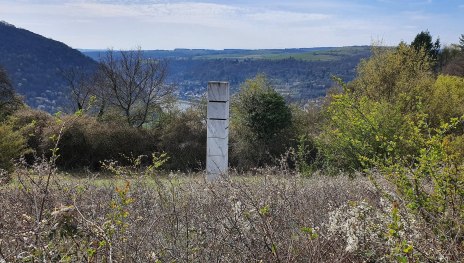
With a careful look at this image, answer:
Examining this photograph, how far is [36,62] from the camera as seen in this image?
62406mm

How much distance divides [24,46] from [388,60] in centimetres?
5426

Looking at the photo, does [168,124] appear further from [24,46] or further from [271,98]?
[24,46]

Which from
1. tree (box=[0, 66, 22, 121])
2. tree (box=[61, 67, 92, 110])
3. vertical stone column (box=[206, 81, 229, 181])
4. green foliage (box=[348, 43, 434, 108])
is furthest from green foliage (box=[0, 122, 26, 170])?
tree (box=[61, 67, 92, 110])

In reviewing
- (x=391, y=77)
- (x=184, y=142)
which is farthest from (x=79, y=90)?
(x=391, y=77)

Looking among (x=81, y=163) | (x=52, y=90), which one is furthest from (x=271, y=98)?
(x=52, y=90)

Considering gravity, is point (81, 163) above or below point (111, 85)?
below

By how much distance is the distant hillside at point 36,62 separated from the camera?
189ft

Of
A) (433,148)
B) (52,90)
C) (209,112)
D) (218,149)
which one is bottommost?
(52,90)

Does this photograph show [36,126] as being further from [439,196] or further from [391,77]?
[439,196]

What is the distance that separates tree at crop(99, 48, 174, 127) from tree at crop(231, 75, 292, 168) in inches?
298

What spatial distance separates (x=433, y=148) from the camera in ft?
12.7

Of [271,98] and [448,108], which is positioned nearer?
[448,108]

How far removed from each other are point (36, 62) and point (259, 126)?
49.1m

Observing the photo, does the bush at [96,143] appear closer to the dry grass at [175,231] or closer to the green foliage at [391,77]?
the green foliage at [391,77]
